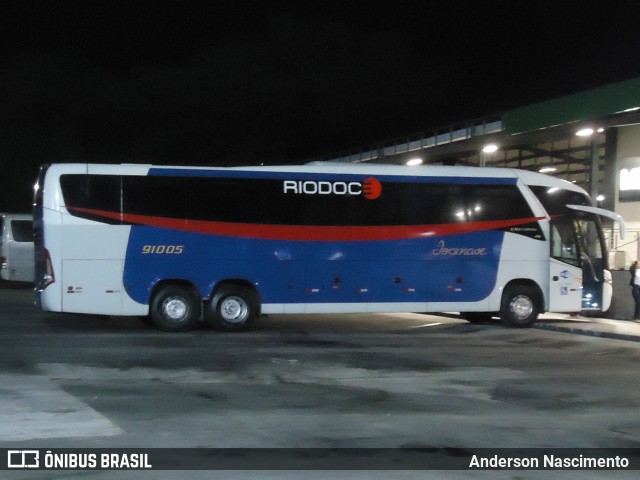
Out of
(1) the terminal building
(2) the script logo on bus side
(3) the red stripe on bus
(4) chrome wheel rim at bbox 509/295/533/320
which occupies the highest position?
(1) the terminal building

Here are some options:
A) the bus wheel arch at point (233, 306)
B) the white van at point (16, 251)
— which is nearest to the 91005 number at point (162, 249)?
the bus wheel arch at point (233, 306)

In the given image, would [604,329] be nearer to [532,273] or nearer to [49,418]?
[532,273]

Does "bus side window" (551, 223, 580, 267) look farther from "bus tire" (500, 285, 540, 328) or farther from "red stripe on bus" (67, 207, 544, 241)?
"bus tire" (500, 285, 540, 328)

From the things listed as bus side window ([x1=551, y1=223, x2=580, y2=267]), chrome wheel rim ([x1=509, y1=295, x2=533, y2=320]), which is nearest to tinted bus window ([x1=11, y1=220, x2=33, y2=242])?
chrome wheel rim ([x1=509, y1=295, x2=533, y2=320])

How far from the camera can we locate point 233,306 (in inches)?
778

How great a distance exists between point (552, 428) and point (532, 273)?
499 inches

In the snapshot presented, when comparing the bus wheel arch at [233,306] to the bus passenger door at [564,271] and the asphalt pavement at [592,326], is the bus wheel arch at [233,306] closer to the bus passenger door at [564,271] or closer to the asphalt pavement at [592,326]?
the asphalt pavement at [592,326]

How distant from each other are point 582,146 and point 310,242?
1538 centimetres

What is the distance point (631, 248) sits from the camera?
27.1 meters

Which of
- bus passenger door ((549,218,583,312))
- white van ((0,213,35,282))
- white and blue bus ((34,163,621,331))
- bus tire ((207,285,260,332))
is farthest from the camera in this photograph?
white van ((0,213,35,282))

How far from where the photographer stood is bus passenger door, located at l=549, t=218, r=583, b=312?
864 inches

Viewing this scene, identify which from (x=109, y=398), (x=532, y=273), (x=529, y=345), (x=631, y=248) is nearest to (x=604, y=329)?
(x=532, y=273)

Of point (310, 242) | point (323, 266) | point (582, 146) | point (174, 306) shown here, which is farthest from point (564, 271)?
point (582, 146)

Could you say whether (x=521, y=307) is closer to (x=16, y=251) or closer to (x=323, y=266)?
(x=323, y=266)
